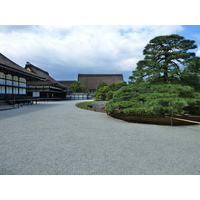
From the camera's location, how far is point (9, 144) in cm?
336

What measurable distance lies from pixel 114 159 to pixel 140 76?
242 inches

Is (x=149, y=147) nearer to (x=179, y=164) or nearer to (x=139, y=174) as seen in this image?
(x=179, y=164)

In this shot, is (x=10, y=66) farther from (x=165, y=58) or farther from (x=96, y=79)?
(x=96, y=79)

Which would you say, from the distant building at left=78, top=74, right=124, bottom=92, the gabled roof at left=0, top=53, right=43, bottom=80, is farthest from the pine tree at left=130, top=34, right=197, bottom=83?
the distant building at left=78, top=74, right=124, bottom=92

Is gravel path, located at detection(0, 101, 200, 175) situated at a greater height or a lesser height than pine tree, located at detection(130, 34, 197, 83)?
lesser

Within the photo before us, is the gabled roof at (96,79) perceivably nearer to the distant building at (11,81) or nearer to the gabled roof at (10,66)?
the distant building at (11,81)

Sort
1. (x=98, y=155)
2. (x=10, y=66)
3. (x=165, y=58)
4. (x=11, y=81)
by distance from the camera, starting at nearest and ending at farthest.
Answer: (x=98, y=155)
(x=165, y=58)
(x=10, y=66)
(x=11, y=81)

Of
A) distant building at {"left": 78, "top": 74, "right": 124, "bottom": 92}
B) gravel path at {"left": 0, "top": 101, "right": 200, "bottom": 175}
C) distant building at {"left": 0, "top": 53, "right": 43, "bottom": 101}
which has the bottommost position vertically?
gravel path at {"left": 0, "top": 101, "right": 200, "bottom": 175}

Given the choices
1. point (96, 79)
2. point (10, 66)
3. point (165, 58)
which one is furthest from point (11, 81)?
point (96, 79)

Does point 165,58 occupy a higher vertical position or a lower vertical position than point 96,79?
lower

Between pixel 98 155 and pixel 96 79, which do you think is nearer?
pixel 98 155

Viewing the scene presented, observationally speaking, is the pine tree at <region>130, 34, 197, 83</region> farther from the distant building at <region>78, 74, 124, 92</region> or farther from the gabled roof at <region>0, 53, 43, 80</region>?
the distant building at <region>78, 74, 124, 92</region>

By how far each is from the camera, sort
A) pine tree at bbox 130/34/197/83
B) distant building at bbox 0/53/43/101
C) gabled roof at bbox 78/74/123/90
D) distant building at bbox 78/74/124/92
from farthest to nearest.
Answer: gabled roof at bbox 78/74/123/90 < distant building at bbox 78/74/124/92 < distant building at bbox 0/53/43/101 < pine tree at bbox 130/34/197/83

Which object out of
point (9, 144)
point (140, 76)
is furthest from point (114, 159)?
point (140, 76)
